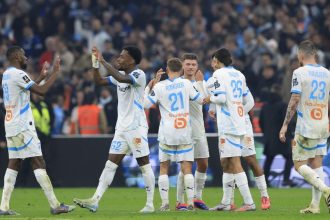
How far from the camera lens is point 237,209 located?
1864 cm

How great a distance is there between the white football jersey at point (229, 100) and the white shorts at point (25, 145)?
3029mm

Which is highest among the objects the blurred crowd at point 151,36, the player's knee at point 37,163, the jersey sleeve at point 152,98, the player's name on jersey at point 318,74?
the blurred crowd at point 151,36

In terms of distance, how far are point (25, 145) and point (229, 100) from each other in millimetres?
3398

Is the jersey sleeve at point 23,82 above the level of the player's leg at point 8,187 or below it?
above

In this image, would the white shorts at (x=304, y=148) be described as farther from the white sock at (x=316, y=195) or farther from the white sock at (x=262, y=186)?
the white sock at (x=262, y=186)

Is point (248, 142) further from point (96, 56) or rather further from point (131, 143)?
point (96, 56)

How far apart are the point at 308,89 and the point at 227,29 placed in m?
15.4

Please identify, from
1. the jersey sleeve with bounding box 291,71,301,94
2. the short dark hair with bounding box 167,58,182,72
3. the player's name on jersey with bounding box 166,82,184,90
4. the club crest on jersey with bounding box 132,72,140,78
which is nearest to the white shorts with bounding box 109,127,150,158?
the club crest on jersey with bounding box 132,72,140,78

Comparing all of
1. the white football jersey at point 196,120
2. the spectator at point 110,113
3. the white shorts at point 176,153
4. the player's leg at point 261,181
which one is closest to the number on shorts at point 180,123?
the white shorts at point 176,153

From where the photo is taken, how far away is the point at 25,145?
17734 millimetres

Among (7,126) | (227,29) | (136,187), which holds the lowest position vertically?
(136,187)

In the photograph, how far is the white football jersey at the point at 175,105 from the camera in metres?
18.9

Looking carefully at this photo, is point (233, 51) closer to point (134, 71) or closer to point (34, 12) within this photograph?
point (34, 12)

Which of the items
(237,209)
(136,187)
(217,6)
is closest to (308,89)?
(237,209)
